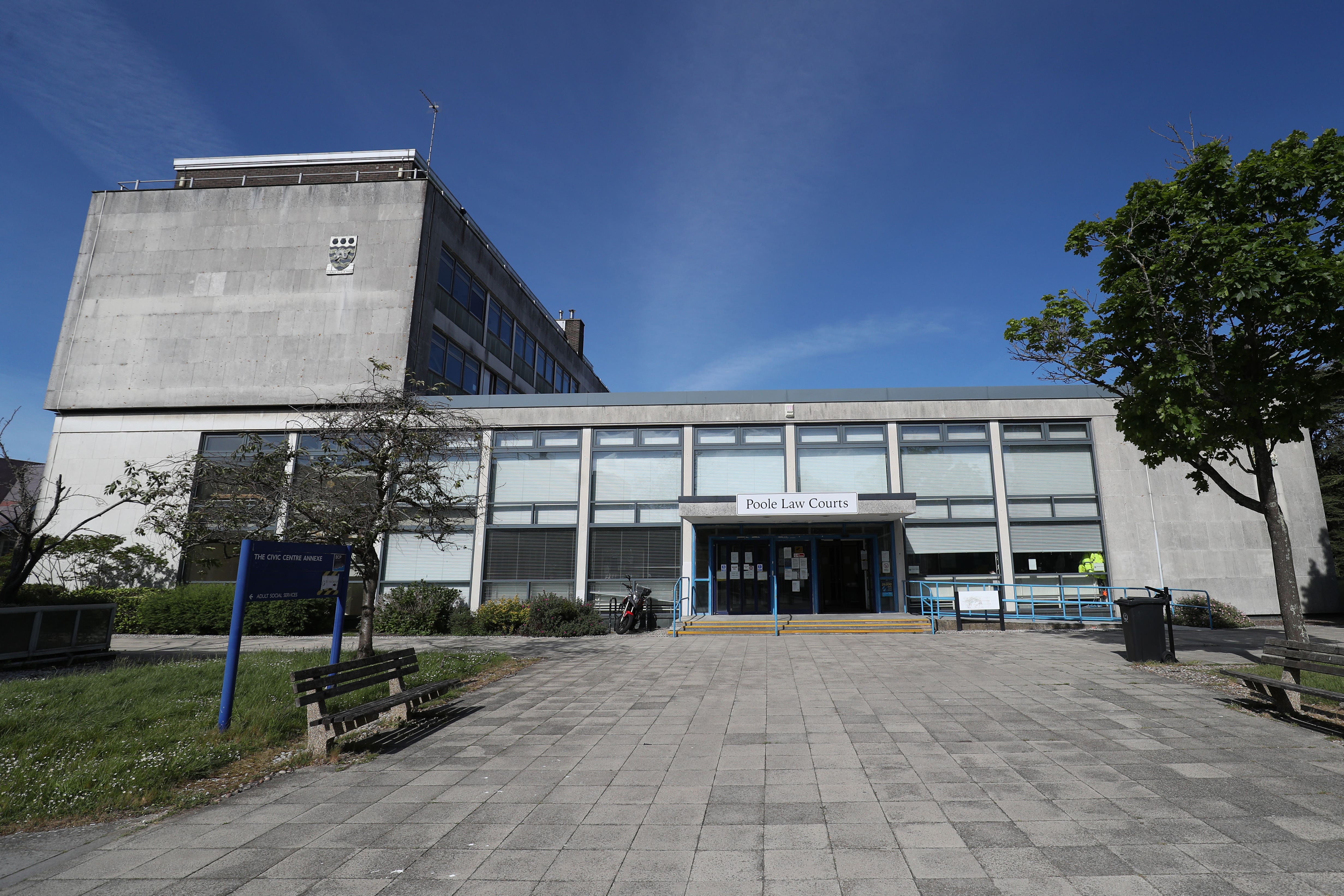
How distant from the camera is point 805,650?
42.5 feet

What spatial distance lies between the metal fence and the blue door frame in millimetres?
12597

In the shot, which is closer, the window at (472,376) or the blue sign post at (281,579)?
Answer: the blue sign post at (281,579)

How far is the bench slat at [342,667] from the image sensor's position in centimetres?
607

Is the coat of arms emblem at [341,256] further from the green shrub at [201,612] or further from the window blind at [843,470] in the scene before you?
the window blind at [843,470]

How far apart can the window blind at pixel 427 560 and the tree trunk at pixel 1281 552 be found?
1723 centimetres

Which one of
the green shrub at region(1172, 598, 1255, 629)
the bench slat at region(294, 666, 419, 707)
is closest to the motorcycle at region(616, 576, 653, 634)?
the bench slat at region(294, 666, 419, 707)

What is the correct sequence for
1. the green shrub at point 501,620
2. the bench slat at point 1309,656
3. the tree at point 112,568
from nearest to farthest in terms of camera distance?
the bench slat at point 1309,656, the green shrub at point 501,620, the tree at point 112,568

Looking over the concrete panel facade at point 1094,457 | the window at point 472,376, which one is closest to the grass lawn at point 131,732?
the concrete panel facade at point 1094,457

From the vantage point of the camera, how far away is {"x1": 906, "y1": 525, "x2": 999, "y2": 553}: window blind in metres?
18.8

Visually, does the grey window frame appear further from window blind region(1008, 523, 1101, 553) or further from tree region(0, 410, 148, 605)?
tree region(0, 410, 148, 605)

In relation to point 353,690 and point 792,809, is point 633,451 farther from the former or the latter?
point 792,809

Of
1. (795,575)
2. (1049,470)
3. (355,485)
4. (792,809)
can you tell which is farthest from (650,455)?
(792,809)

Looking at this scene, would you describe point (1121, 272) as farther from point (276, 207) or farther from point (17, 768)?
point (276, 207)

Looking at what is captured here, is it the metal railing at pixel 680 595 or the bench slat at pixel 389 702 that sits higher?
the metal railing at pixel 680 595
